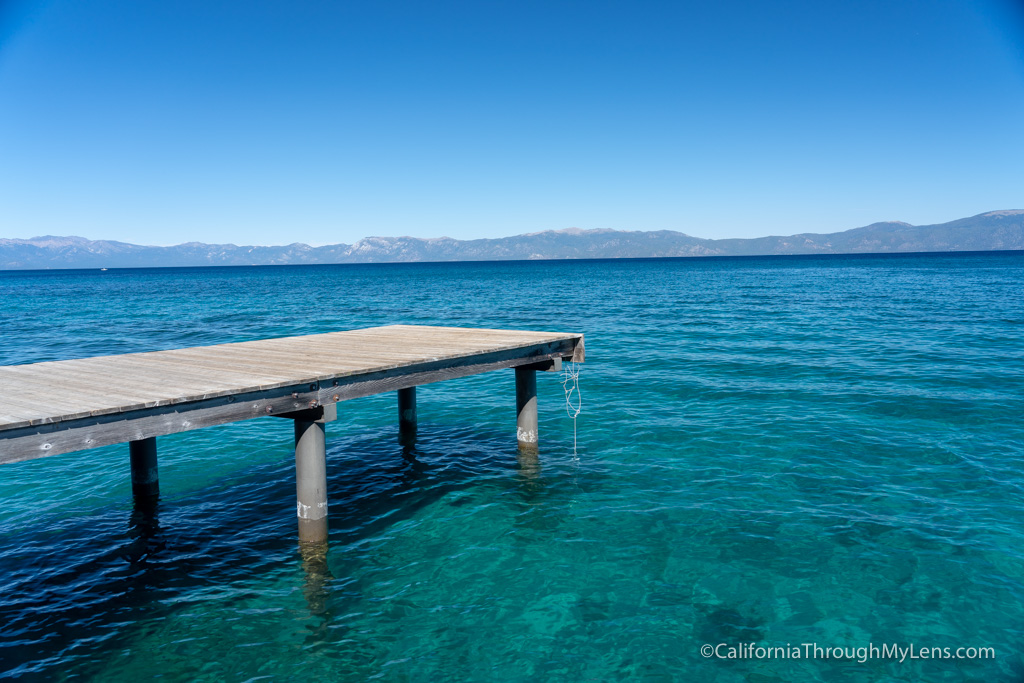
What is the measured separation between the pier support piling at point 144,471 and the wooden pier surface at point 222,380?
168 centimetres

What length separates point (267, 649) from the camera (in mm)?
6852

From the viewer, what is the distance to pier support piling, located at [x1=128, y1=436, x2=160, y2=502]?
10.8 m

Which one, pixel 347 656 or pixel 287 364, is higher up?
pixel 287 364

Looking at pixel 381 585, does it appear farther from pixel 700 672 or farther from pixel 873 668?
pixel 873 668

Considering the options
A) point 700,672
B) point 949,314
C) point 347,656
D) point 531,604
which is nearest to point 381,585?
point 347,656

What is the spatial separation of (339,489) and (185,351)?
3458mm

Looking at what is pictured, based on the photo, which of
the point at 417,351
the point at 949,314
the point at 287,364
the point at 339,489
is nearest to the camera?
the point at 287,364

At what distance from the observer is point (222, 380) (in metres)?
7.82

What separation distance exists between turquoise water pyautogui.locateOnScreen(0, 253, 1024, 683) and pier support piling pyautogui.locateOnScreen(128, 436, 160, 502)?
0.31 meters

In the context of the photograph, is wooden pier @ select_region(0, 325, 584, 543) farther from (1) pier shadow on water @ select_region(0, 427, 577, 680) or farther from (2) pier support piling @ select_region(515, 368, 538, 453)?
(1) pier shadow on water @ select_region(0, 427, 577, 680)

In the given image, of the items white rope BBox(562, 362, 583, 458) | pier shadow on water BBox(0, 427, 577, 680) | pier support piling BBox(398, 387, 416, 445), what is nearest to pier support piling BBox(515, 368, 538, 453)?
pier shadow on water BBox(0, 427, 577, 680)

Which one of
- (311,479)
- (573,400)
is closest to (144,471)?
(311,479)

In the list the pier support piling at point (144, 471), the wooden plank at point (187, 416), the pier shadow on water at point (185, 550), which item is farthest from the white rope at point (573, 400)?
the pier support piling at point (144, 471)

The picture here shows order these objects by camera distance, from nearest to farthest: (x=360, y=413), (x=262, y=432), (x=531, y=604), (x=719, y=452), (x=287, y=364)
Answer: (x=531, y=604) < (x=287, y=364) < (x=719, y=452) < (x=262, y=432) < (x=360, y=413)
